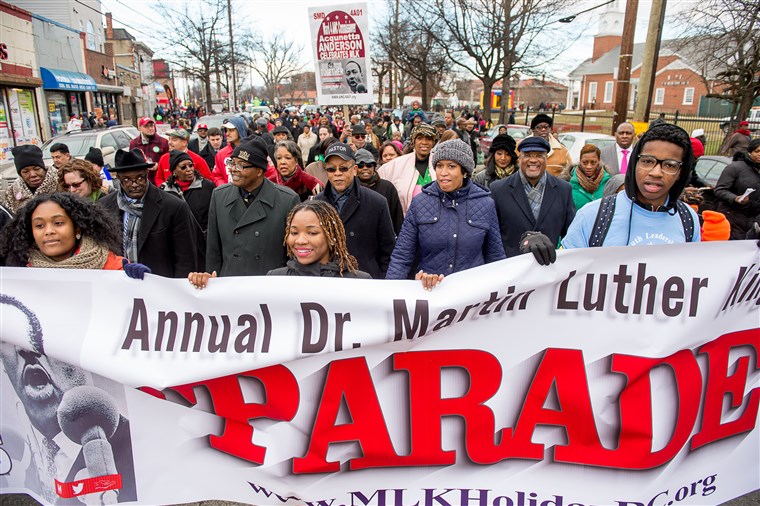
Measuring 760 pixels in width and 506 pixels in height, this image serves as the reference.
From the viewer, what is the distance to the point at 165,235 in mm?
3977

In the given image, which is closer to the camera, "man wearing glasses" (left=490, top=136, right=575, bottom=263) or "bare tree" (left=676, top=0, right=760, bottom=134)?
"man wearing glasses" (left=490, top=136, right=575, bottom=263)

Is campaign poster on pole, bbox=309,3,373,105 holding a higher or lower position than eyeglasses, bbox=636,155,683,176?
higher

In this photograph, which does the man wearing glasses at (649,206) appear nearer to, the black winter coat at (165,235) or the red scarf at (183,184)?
the black winter coat at (165,235)

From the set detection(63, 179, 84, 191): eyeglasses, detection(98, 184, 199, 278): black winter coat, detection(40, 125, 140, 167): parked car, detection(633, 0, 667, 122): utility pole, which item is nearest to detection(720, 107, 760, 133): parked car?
detection(633, 0, 667, 122): utility pole

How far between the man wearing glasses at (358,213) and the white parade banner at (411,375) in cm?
150

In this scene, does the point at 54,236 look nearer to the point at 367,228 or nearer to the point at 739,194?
the point at 367,228

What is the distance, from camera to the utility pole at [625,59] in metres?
11.6

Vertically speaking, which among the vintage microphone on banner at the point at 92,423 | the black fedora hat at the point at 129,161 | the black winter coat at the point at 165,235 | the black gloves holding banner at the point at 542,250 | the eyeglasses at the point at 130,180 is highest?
the black fedora hat at the point at 129,161

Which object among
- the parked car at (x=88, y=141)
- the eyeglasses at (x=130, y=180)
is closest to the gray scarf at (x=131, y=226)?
the eyeglasses at (x=130, y=180)

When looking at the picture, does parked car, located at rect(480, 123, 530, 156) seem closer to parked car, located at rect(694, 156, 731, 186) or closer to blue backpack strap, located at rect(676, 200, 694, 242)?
parked car, located at rect(694, 156, 731, 186)

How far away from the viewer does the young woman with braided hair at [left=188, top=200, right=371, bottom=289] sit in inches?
114

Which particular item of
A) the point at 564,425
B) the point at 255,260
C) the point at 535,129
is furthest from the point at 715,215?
the point at 535,129

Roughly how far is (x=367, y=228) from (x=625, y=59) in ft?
34.7

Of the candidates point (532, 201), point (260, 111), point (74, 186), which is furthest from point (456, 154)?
point (260, 111)
